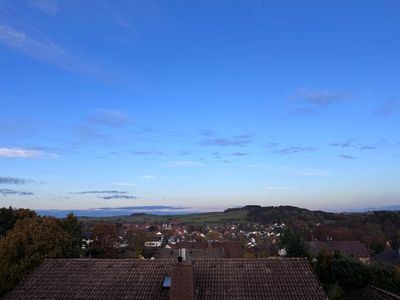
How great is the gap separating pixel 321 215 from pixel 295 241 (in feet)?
353

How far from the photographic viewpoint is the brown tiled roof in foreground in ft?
65.8

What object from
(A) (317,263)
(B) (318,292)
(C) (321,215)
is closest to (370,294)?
(B) (318,292)

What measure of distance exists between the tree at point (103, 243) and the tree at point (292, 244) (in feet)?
71.2

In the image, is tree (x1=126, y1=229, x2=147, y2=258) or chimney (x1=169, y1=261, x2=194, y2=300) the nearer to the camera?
chimney (x1=169, y1=261, x2=194, y2=300)

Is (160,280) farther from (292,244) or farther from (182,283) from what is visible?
(292,244)

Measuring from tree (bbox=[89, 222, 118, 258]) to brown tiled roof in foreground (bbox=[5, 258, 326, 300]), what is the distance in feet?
98.9

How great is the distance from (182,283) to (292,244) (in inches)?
1045

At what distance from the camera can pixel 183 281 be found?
1912cm

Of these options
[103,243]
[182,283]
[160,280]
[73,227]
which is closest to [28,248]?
[73,227]

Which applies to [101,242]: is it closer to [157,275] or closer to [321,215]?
[157,275]

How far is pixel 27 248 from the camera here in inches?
1271

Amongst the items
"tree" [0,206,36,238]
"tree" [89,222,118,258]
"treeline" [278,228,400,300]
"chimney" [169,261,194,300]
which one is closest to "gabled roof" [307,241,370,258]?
"tree" [89,222,118,258]

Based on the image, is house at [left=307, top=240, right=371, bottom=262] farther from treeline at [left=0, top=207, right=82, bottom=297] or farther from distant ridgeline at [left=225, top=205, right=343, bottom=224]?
distant ridgeline at [left=225, top=205, right=343, bottom=224]

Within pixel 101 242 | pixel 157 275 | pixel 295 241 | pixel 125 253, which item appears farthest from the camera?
pixel 125 253
